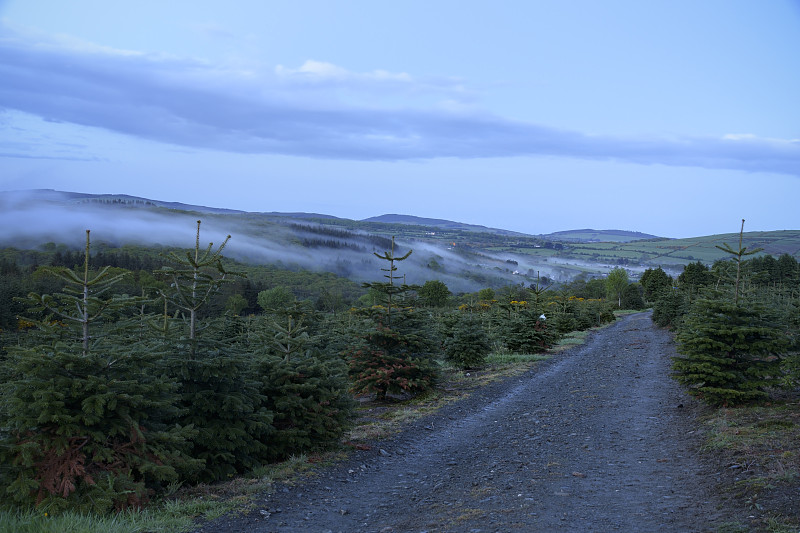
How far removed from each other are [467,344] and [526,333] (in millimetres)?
6713

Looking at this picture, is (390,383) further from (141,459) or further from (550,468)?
(141,459)

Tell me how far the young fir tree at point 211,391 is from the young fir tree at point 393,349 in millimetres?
5669

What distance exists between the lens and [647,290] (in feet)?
256

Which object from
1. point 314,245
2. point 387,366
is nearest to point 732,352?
point 387,366

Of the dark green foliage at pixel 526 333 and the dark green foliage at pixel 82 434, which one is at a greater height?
the dark green foliage at pixel 82 434

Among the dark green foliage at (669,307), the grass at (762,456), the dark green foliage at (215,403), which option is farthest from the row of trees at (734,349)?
the dark green foliage at (669,307)

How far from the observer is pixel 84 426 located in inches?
218

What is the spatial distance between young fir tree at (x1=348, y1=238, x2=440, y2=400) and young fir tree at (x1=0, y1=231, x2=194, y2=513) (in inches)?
274

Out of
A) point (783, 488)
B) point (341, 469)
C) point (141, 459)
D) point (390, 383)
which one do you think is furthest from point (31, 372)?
point (390, 383)

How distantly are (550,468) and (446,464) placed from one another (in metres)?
1.58

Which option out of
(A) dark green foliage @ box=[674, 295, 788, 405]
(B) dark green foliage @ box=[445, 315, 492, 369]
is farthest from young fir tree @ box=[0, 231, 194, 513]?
(B) dark green foliage @ box=[445, 315, 492, 369]

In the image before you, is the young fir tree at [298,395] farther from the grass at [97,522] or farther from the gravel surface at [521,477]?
the grass at [97,522]

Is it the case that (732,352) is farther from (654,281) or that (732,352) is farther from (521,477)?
(654,281)

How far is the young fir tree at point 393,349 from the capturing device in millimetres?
12766
